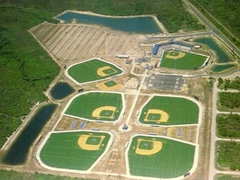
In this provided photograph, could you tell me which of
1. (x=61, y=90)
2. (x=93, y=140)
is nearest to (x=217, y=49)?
(x=61, y=90)

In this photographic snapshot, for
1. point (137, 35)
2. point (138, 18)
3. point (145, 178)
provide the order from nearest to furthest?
1. point (145, 178)
2. point (137, 35)
3. point (138, 18)

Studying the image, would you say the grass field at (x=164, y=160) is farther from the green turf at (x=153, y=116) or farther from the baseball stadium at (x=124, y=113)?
the green turf at (x=153, y=116)

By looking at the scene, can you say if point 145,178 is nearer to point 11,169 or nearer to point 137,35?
point 11,169

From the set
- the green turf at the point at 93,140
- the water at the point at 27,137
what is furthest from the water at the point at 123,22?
the green turf at the point at 93,140

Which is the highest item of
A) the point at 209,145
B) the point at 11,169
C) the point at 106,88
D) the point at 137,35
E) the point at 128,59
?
the point at 137,35

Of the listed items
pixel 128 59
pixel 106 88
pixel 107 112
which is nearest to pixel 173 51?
pixel 128 59

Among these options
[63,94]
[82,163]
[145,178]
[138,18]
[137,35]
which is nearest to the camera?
[145,178]

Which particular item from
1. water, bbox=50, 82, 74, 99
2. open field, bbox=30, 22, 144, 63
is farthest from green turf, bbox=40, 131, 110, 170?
open field, bbox=30, 22, 144, 63
